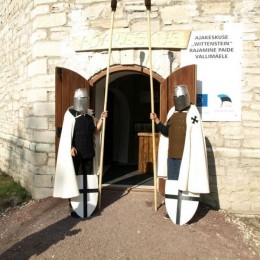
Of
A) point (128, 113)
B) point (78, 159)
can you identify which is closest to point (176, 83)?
point (78, 159)

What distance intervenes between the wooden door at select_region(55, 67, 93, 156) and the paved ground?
1.36 meters

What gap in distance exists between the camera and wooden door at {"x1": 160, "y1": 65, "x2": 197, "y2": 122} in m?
5.27

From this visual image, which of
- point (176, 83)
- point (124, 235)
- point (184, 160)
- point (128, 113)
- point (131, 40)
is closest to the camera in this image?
point (124, 235)

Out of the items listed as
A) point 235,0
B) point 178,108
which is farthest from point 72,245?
point 235,0

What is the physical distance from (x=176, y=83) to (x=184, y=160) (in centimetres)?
142

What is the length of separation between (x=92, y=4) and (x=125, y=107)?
4.19 metres

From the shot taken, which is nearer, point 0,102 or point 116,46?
point 116,46

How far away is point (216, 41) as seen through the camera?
562 centimetres

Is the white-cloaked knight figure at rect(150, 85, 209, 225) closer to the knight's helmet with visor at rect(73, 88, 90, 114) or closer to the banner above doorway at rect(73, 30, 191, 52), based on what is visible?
the knight's helmet with visor at rect(73, 88, 90, 114)

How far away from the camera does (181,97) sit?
185 inches

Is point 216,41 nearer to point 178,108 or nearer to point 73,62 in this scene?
point 178,108

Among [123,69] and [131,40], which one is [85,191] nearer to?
[123,69]

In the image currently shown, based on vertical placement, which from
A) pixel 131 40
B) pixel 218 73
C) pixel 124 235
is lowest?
pixel 124 235

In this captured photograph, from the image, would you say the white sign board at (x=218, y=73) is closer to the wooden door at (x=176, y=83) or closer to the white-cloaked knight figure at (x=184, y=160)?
the wooden door at (x=176, y=83)
